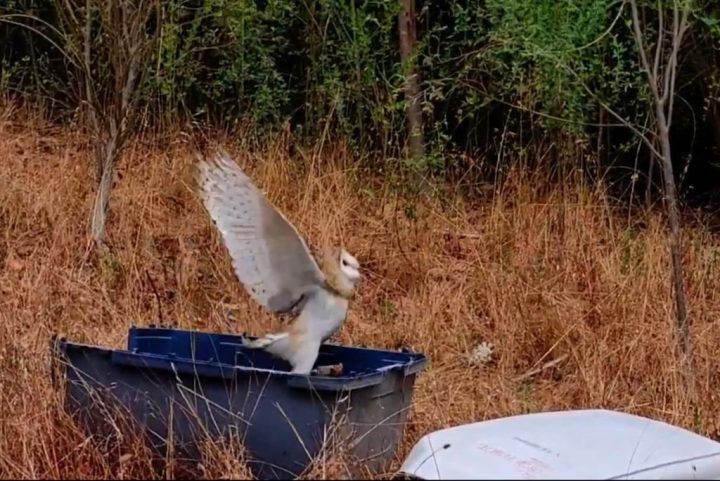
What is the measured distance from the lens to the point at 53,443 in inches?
123

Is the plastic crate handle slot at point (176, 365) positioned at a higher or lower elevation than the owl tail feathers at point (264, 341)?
higher

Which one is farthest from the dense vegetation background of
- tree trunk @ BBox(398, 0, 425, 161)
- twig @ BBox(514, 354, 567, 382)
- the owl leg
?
the owl leg

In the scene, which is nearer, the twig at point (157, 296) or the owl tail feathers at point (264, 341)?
the owl tail feathers at point (264, 341)

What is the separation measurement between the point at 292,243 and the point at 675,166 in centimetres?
476

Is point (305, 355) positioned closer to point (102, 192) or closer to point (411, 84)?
point (102, 192)

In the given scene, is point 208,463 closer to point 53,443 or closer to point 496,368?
point 53,443

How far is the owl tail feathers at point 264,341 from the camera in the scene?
10.6 ft

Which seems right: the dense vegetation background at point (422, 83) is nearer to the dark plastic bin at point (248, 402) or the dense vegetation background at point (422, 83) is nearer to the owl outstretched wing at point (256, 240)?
the owl outstretched wing at point (256, 240)

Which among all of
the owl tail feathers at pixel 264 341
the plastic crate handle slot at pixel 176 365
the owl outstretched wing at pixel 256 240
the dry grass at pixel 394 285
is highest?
the owl outstretched wing at pixel 256 240

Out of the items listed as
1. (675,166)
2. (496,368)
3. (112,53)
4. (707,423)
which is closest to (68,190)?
(112,53)

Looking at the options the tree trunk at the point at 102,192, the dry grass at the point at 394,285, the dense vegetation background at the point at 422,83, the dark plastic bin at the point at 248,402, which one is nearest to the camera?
the dark plastic bin at the point at 248,402

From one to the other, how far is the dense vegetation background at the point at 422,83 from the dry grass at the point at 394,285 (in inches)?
13.5

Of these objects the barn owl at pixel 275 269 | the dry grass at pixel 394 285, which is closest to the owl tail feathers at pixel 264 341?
the barn owl at pixel 275 269

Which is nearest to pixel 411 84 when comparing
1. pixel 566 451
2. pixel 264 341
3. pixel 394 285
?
pixel 394 285
